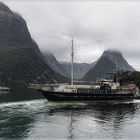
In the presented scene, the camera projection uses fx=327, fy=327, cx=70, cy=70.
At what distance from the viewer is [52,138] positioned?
5494cm

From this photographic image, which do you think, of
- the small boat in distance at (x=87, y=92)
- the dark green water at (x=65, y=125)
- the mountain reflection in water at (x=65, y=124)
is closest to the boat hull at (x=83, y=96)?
the small boat in distance at (x=87, y=92)

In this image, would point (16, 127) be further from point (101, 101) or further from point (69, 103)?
point (101, 101)

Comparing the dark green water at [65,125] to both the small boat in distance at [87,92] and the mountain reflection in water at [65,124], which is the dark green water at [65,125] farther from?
the small boat in distance at [87,92]

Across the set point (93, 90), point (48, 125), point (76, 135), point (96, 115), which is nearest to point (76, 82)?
point (93, 90)

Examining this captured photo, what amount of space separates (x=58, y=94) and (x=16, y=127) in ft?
155

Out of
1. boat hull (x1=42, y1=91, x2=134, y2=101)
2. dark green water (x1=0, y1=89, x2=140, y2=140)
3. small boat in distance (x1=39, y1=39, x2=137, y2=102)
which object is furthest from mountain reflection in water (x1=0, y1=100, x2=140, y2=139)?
small boat in distance (x1=39, y1=39, x2=137, y2=102)

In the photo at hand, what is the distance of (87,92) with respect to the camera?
377 ft

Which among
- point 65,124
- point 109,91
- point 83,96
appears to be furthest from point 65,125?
point 109,91

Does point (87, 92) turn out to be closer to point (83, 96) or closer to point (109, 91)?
point (83, 96)

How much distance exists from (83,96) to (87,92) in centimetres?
254

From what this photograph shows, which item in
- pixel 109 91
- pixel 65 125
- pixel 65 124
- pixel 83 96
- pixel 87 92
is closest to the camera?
pixel 65 125

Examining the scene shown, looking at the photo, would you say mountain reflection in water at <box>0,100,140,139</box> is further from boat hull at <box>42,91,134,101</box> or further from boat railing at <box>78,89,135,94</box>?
boat railing at <box>78,89,135,94</box>

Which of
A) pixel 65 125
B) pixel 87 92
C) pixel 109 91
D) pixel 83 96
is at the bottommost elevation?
pixel 65 125

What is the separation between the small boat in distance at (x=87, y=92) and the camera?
4350 inches
